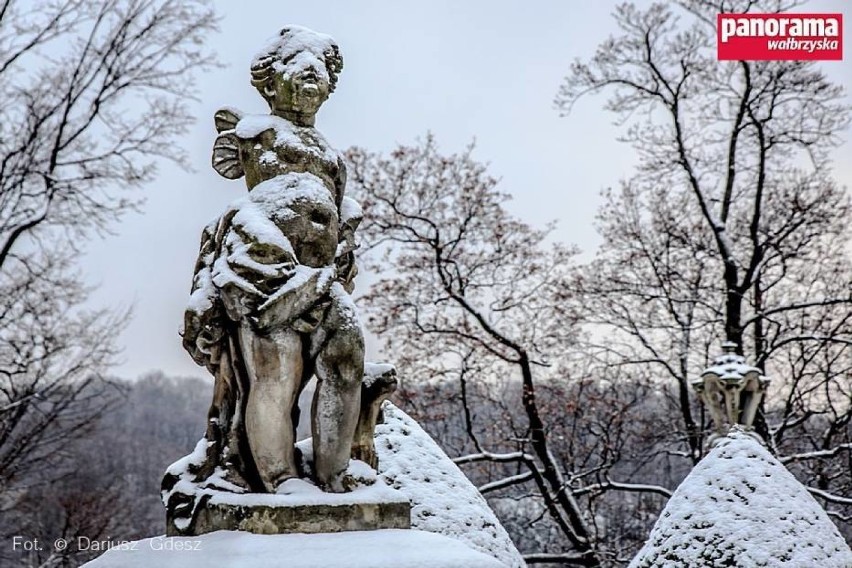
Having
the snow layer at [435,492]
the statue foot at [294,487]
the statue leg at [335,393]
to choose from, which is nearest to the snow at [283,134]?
the statue leg at [335,393]

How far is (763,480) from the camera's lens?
25.5ft

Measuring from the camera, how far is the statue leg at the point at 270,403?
16.1 feet

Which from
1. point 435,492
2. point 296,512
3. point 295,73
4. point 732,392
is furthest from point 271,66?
point 732,392

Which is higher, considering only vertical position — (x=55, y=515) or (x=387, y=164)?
(x=387, y=164)

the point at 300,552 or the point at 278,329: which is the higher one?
the point at 278,329

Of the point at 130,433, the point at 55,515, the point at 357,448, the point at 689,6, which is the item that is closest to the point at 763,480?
the point at 357,448

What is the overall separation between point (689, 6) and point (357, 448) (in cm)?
1560

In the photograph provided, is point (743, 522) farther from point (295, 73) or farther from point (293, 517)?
point (295, 73)

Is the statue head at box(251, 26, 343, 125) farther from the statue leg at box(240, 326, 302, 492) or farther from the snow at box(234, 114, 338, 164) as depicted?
the statue leg at box(240, 326, 302, 492)

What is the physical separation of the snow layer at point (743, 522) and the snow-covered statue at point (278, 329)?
3367 mm

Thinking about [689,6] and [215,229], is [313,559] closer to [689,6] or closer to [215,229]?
[215,229]

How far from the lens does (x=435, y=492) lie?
7.61m

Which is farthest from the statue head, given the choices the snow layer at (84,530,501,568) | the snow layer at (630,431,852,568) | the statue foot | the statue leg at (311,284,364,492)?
the snow layer at (630,431,852,568)

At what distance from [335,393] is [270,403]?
13.9 inches
